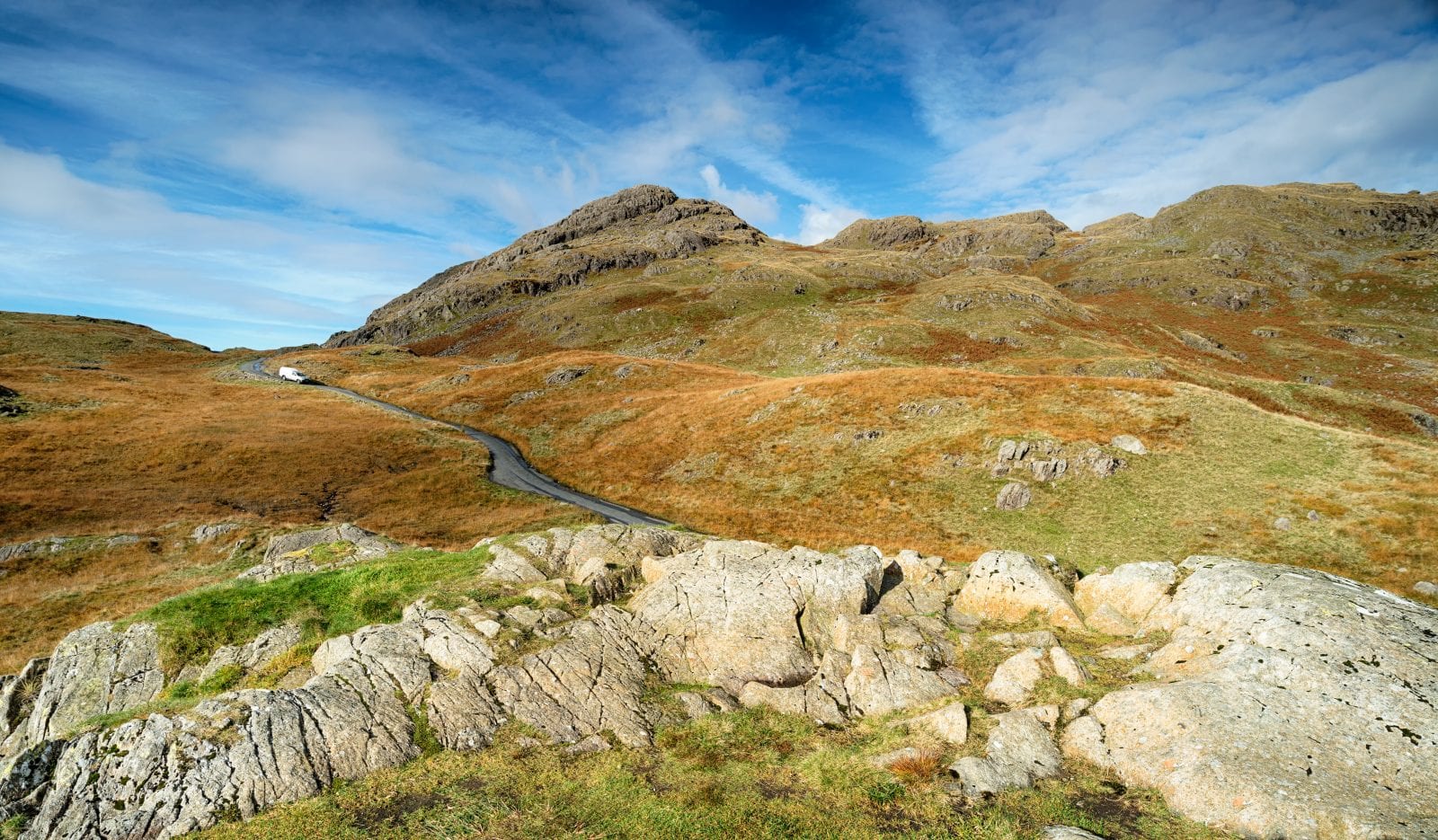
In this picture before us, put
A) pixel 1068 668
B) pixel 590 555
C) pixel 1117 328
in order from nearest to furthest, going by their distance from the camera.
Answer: pixel 1068 668 → pixel 590 555 → pixel 1117 328

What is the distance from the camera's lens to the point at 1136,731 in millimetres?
13352

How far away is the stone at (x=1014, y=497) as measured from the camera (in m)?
46.3

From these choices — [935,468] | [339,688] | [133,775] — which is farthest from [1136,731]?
[935,468]

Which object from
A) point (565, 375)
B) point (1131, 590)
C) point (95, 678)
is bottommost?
point (95, 678)

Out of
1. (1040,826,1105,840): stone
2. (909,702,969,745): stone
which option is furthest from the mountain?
(1040,826,1105,840): stone

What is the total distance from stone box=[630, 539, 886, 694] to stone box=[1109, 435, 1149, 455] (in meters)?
39.2

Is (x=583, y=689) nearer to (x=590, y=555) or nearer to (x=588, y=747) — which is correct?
(x=588, y=747)

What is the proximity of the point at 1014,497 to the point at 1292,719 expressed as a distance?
1419 inches

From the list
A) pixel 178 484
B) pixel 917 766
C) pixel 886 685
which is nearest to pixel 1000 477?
pixel 886 685

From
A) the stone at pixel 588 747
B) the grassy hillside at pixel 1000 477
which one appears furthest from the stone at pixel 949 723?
the grassy hillside at pixel 1000 477

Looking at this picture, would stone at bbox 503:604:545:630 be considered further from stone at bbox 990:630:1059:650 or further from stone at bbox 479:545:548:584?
stone at bbox 990:630:1059:650

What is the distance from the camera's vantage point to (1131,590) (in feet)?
65.9

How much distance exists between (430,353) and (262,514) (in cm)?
16080

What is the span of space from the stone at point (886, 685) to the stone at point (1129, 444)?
43223 mm
